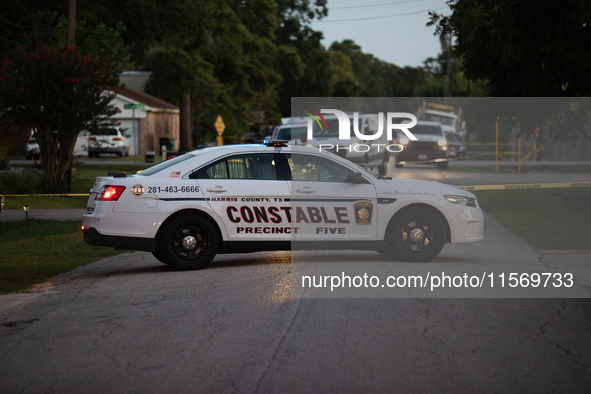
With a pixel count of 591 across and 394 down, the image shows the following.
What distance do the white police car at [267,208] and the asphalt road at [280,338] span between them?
0.48 m

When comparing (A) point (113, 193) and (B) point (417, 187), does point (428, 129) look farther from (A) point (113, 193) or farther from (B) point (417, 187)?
(A) point (113, 193)

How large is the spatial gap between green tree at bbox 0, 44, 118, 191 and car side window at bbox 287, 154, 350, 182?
11800 mm

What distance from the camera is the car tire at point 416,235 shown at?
1025 centimetres

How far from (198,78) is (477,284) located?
136 feet

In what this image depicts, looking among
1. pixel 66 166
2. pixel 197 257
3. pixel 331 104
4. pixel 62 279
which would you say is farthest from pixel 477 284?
pixel 331 104

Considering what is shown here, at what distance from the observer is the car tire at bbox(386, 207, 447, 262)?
10.2m

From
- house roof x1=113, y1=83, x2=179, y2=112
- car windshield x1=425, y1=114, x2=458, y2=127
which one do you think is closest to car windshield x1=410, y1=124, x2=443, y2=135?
car windshield x1=425, y1=114, x2=458, y2=127

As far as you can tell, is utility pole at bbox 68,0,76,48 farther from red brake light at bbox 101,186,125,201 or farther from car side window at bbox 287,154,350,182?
car side window at bbox 287,154,350,182

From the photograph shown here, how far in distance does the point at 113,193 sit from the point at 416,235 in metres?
4.01

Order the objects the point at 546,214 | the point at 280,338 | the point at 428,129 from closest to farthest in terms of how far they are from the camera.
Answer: the point at 280,338 < the point at 546,214 < the point at 428,129

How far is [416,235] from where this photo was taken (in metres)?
10.3

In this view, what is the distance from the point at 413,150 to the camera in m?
34.4

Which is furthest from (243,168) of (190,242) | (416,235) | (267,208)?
(416,235)

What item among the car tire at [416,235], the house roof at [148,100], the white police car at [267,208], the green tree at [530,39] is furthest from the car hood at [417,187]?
the house roof at [148,100]
